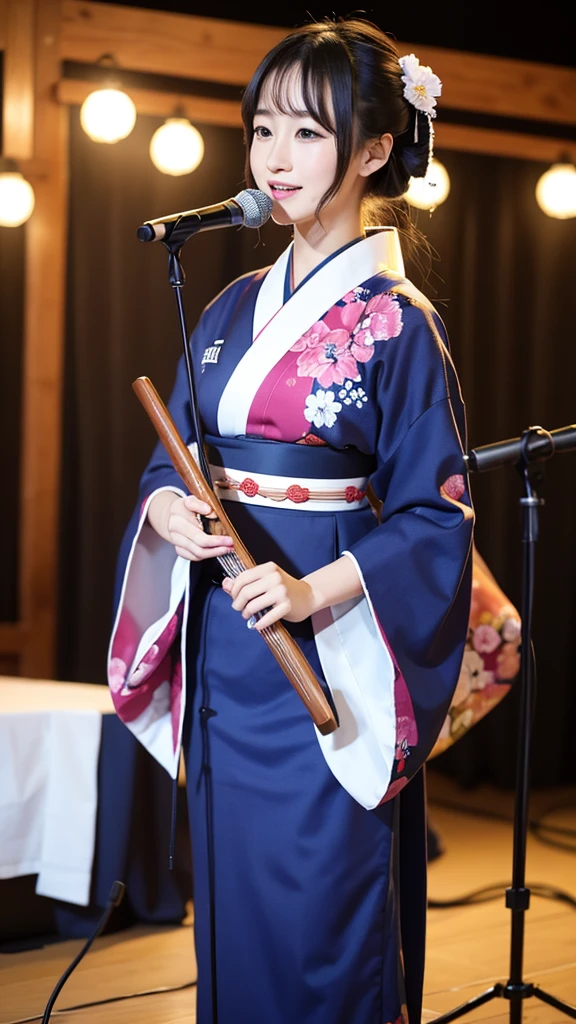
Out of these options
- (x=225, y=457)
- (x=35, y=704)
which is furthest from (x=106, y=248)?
(x=225, y=457)

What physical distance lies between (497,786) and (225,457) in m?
2.82

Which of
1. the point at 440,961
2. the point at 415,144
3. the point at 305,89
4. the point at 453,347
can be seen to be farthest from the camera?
the point at 453,347

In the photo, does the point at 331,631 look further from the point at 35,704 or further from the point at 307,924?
the point at 35,704

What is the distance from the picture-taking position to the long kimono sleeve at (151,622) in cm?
174

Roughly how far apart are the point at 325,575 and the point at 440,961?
142 cm

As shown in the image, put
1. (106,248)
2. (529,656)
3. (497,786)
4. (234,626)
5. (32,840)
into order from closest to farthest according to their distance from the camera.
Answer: (234,626)
(529,656)
(32,840)
(106,248)
(497,786)

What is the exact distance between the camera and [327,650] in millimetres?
1581

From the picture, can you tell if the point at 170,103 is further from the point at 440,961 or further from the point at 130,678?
the point at 440,961

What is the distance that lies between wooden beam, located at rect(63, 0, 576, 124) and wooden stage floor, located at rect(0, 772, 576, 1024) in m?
2.47

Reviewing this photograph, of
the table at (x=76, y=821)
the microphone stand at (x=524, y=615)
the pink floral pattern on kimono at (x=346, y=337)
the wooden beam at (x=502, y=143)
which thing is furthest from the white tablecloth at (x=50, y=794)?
the wooden beam at (x=502, y=143)

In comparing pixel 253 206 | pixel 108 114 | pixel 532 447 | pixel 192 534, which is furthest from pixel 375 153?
pixel 108 114

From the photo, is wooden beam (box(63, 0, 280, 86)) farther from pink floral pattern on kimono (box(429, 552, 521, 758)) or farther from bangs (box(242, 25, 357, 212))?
bangs (box(242, 25, 357, 212))

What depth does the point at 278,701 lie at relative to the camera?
1602mm

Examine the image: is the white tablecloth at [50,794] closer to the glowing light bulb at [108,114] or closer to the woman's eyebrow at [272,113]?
the woman's eyebrow at [272,113]
